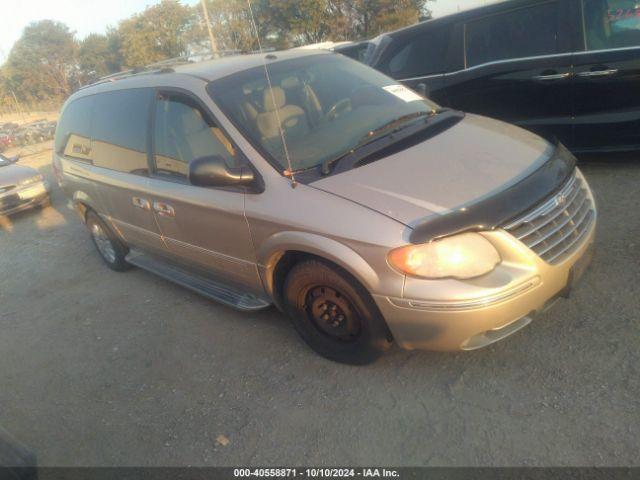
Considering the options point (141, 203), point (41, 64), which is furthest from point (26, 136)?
point (141, 203)

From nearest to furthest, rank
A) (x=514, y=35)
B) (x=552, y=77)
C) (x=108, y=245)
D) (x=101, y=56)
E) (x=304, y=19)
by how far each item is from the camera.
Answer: (x=552, y=77), (x=514, y=35), (x=108, y=245), (x=304, y=19), (x=101, y=56)

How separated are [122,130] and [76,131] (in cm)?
116

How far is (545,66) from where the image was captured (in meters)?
4.82

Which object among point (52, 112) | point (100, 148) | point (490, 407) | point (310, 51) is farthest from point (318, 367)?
point (52, 112)

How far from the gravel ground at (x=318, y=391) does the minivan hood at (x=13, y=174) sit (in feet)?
17.3

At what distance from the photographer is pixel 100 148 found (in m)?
4.43

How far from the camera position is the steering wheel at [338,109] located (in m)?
3.30

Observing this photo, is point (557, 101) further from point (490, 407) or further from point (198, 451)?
point (198, 451)

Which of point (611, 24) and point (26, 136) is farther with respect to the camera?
point (26, 136)

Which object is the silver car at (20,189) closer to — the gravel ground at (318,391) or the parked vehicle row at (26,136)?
the gravel ground at (318,391)

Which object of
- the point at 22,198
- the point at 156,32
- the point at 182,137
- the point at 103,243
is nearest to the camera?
the point at 182,137

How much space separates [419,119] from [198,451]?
7.96ft

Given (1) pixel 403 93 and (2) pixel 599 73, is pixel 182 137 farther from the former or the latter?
(2) pixel 599 73

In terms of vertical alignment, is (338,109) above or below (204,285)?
above
